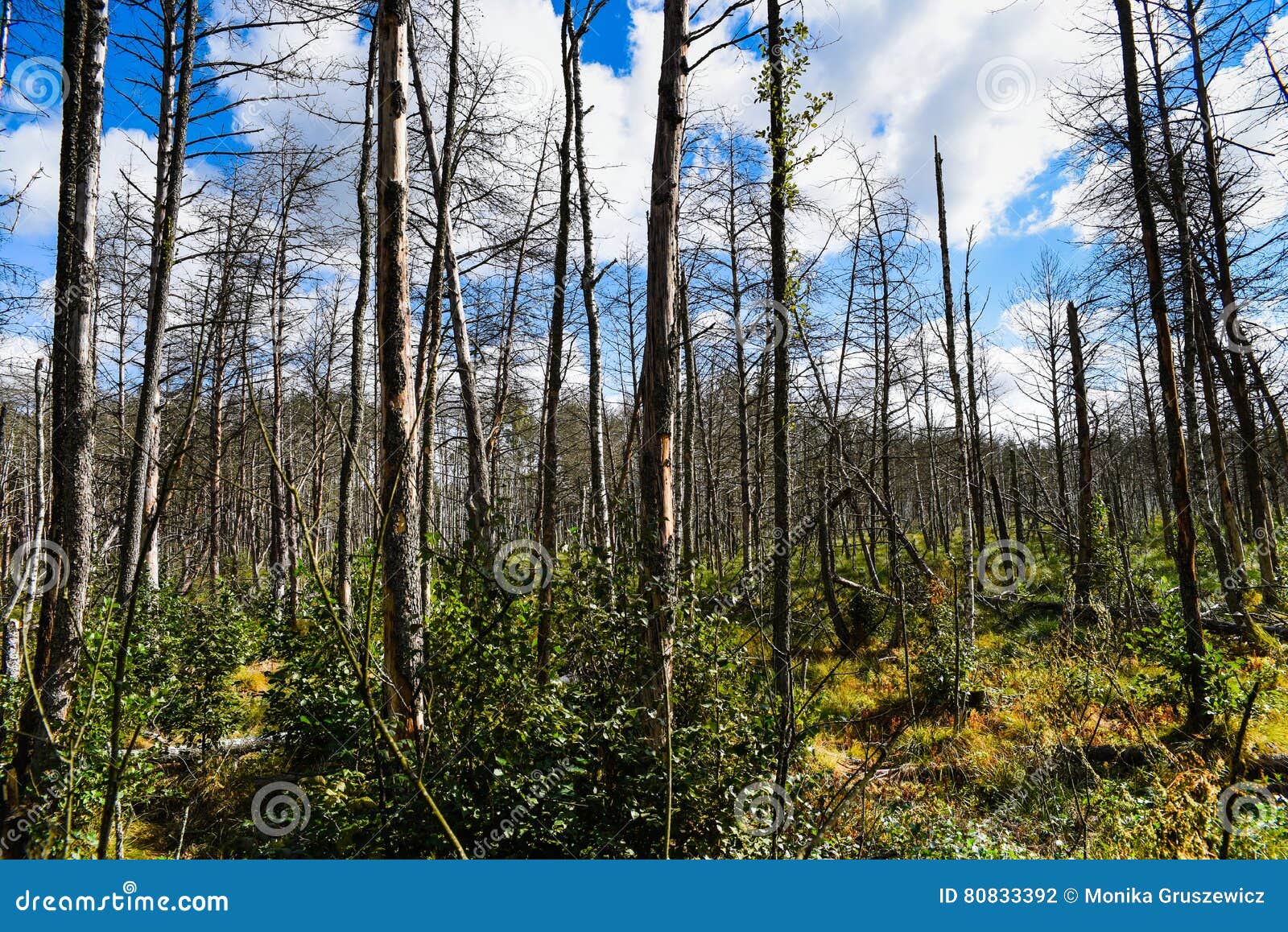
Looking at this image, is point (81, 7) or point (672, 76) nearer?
point (672, 76)

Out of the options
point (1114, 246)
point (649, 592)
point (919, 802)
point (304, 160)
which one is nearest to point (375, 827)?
point (649, 592)

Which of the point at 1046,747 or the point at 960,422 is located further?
the point at 960,422

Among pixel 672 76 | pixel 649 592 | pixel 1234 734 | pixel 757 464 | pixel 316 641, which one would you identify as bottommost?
pixel 1234 734

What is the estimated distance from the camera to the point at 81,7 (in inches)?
206

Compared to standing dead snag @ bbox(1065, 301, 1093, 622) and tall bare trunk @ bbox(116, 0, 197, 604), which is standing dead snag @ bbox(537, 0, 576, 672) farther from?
standing dead snag @ bbox(1065, 301, 1093, 622)

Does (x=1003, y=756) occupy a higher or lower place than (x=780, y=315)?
lower

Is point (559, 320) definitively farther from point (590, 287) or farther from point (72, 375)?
point (72, 375)

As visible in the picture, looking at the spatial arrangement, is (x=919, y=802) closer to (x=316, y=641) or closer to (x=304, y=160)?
(x=316, y=641)

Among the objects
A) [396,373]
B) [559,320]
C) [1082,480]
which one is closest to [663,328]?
[396,373]

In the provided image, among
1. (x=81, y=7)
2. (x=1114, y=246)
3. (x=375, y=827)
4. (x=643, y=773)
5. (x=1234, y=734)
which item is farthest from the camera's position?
(x=1114, y=246)

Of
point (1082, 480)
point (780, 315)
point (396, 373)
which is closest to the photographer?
point (396, 373)

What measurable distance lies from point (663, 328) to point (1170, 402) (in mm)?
5891

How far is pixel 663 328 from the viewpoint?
457cm

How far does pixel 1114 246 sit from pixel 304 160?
13654mm
